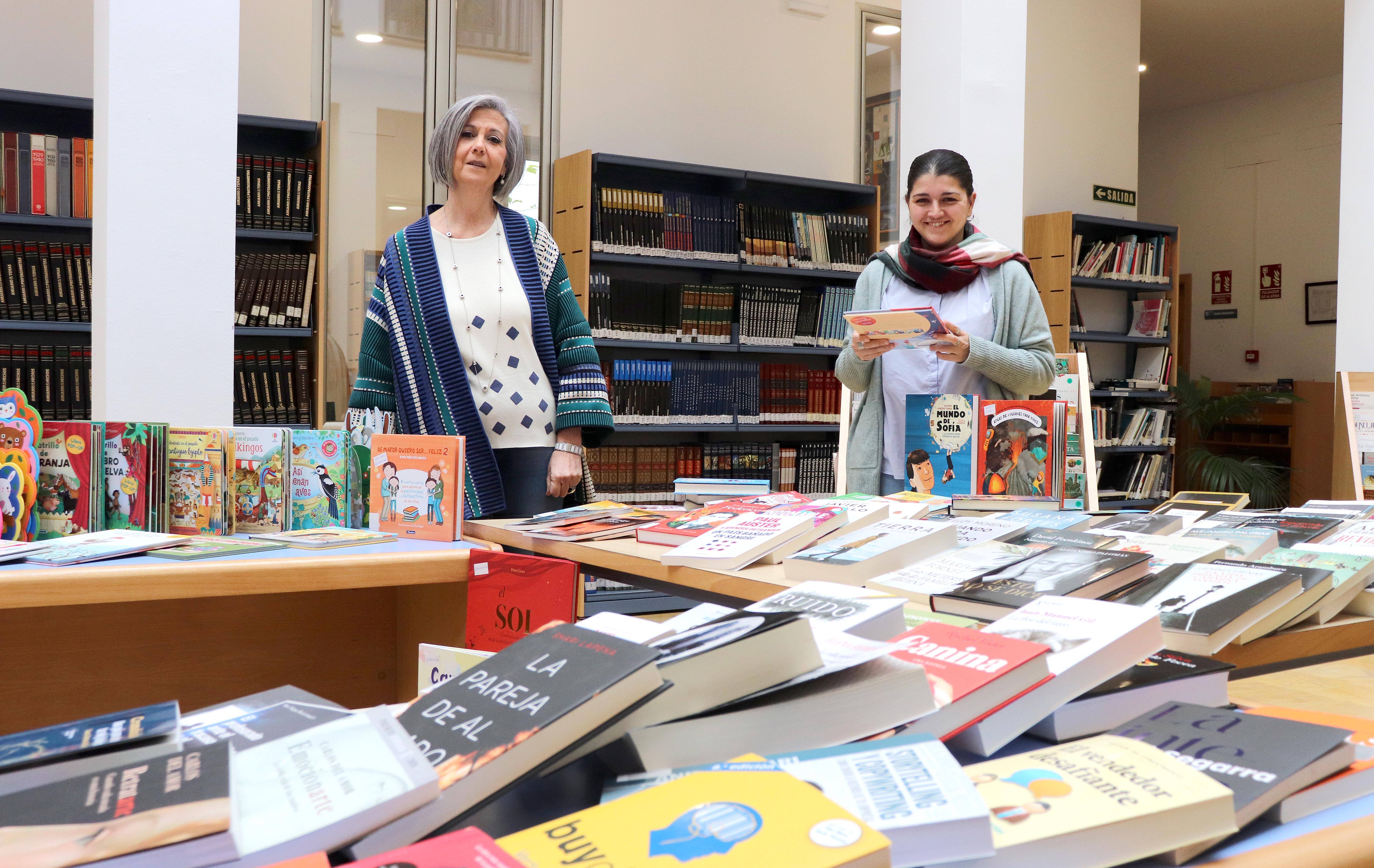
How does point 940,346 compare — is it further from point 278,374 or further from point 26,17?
point 26,17

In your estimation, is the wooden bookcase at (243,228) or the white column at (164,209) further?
the wooden bookcase at (243,228)

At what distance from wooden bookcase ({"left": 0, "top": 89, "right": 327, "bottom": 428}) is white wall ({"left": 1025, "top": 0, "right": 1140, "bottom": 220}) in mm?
3998

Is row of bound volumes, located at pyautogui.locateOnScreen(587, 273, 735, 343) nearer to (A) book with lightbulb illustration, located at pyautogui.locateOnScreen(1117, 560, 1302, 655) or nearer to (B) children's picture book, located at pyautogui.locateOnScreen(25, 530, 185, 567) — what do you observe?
(B) children's picture book, located at pyautogui.locateOnScreen(25, 530, 185, 567)

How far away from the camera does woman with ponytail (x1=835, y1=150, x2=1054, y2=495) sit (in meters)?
2.27

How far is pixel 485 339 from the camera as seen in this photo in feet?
6.94

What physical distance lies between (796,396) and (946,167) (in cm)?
308

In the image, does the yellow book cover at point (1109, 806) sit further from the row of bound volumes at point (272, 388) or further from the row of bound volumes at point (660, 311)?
the row of bound volumes at point (660, 311)

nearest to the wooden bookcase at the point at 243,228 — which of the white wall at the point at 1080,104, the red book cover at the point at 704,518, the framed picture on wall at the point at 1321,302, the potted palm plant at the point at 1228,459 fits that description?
the red book cover at the point at 704,518

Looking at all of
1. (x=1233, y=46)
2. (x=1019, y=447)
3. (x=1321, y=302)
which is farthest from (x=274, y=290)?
(x=1321, y=302)

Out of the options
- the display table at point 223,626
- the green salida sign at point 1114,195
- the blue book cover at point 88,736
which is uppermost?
the green salida sign at point 1114,195

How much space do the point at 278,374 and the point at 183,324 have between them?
5.36ft

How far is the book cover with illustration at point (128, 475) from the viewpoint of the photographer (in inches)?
64.8

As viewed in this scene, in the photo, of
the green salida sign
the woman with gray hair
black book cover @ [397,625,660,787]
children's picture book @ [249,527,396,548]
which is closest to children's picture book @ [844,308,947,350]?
the woman with gray hair

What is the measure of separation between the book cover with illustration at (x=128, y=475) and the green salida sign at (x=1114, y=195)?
6.01m
